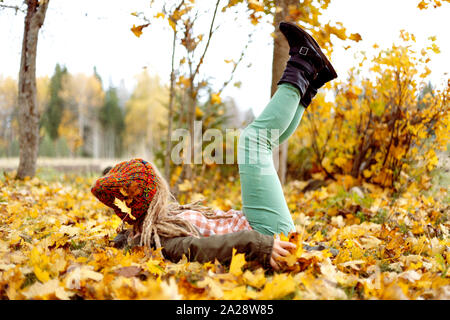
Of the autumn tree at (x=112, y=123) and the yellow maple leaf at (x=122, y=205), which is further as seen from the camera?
the autumn tree at (x=112, y=123)

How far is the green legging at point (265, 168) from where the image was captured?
6.15 feet

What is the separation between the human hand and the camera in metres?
1.56

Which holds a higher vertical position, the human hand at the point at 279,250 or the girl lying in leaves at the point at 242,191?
the girl lying in leaves at the point at 242,191

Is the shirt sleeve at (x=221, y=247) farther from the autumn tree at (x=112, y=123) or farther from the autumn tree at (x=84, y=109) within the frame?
the autumn tree at (x=112, y=123)

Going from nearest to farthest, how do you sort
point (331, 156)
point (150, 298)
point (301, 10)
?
point (150, 298)
point (301, 10)
point (331, 156)

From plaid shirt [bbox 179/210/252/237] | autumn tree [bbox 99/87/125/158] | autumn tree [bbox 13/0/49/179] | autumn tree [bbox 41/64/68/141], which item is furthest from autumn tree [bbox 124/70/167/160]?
plaid shirt [bbox 179/210/252/237]

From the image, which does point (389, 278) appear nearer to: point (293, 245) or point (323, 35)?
point (293, 245)

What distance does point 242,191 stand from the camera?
75.5 inches

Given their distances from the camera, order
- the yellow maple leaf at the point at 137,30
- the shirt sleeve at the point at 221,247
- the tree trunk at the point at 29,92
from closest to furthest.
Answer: the shirt sleeve at the point at 221,247 → the yellow maple leaf at the point at 137,30 → the tree trunk at the point at 29,92

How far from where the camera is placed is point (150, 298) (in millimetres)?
1224

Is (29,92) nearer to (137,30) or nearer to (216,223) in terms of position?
(137,30)

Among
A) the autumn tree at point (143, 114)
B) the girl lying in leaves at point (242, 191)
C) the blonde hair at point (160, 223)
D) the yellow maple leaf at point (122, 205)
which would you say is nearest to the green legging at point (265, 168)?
the girl lying in leaves at point (242, 191)
